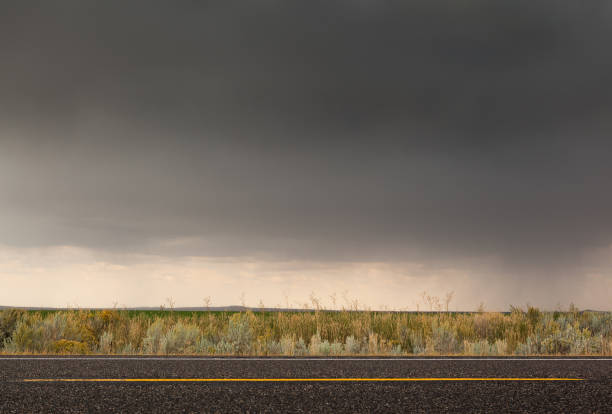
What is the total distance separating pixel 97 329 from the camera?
1912 centimetres

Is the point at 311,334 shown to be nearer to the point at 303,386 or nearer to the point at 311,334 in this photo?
the point at 311,334

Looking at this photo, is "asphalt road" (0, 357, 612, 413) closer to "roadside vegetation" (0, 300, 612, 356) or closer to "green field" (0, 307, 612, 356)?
"roadside vegetation" (0, 300, 612, 356)

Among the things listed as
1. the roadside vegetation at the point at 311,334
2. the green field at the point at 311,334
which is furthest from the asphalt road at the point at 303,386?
the green field at the point at 311,334

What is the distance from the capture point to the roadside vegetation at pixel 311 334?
629 inches

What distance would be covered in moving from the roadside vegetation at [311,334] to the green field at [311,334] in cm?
3

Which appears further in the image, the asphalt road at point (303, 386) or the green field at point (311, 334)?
the green field at point (311, 334)

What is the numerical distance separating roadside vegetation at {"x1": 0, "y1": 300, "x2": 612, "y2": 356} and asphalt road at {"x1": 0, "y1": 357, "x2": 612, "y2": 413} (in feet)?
17.8

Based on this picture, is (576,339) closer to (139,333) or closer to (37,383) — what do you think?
(139,333)

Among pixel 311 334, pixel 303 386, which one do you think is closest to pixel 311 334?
pixel 311 334

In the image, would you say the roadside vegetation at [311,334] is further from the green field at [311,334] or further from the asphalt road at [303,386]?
the asphalt road at [303,386]

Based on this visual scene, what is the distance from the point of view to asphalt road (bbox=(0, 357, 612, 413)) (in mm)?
6008

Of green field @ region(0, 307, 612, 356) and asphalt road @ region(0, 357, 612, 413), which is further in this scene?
green field @ region(0, 307, 612, 356)

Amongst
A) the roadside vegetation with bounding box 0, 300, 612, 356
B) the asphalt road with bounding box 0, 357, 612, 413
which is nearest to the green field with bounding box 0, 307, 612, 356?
the roadside vegetation with bounding box 0, 300, 612, 356

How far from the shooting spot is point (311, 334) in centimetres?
1956
